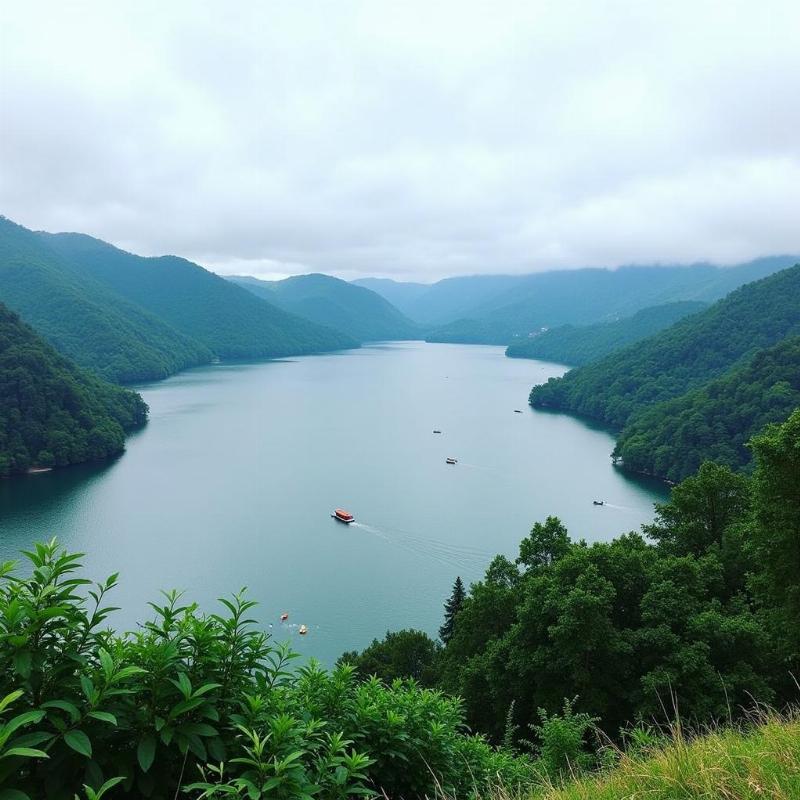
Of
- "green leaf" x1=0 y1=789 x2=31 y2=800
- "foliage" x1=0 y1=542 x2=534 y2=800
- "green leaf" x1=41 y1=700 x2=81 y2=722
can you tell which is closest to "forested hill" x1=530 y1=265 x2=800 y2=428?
"foliage" x1=0 y1=542 x2=534 y2=800

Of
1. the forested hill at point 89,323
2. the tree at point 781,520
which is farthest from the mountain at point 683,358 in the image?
the forested hill at point 89,323

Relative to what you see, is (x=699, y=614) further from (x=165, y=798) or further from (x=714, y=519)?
(x=165, y=798)

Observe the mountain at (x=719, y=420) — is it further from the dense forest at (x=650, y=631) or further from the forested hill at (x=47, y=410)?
the forested hill at (x=47, y=410)

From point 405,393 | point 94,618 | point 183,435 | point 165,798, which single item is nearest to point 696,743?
point 165,798

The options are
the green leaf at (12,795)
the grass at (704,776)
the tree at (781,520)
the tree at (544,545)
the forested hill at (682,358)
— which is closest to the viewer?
the green leaf at (12,795)

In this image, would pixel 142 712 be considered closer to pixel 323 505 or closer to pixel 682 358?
pixel 323 505

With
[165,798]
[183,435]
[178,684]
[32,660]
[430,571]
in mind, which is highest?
[32,660]

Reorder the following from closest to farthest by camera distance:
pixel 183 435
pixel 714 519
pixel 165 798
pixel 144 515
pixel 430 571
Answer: pixel 165 798 → pixel 714 519 → pixel 430 571 → pixel 144 515 → pixel 183 435
